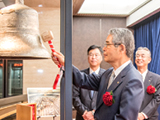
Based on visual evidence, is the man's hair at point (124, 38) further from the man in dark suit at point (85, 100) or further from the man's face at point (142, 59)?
the man's face at point (142, 59)

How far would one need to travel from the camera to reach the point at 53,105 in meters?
0.73

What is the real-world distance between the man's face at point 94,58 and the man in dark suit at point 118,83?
767 mm

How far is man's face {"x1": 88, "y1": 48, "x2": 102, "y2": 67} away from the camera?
2320mm

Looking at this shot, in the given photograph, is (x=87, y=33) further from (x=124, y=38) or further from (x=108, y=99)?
(x=108, y=99)

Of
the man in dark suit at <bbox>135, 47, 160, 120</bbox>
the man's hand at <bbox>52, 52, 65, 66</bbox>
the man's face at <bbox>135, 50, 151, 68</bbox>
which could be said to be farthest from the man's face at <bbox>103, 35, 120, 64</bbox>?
the man's face at <bbox>135, 50, 151, 68</bbox>

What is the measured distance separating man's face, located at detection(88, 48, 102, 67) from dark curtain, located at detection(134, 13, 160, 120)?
5.51 ft

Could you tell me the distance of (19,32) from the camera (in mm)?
677

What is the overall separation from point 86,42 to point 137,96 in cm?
335

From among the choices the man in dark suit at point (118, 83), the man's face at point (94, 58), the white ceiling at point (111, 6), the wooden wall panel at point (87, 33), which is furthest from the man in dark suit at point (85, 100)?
the wooden wall panel at point (87, 33)

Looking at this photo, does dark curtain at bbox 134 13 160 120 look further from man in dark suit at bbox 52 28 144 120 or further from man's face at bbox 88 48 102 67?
man in dark suit at bbox 52 28 144 120

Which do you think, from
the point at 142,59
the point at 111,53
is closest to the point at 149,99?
the point at 142,59

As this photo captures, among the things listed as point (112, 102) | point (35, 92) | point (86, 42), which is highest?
point (86, 42)

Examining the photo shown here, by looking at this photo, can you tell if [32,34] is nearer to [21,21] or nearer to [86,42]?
[21,21]

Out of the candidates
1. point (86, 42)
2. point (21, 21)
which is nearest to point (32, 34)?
point (21, 21)
